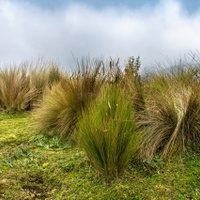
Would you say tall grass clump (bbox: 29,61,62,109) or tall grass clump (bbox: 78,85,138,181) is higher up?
tall grass clump (bbox: 29,61,62,109)

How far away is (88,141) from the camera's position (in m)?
2.35

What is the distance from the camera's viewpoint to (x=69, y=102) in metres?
3.72

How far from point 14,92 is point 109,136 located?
13.8 feet

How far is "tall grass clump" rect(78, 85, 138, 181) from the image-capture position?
225 centimetres

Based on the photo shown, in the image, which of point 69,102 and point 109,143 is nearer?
point 109,143

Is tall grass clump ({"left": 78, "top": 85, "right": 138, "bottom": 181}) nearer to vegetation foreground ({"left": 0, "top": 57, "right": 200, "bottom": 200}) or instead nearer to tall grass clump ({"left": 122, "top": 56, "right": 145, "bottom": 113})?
vegetation foreground ({"left": 0, "top": 57, "right": 200, "bottom": 200})

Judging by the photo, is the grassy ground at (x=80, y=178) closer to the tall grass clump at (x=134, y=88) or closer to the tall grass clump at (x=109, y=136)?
the tall grass clump at (x=109, y=136)

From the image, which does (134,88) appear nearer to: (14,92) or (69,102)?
(69,102)

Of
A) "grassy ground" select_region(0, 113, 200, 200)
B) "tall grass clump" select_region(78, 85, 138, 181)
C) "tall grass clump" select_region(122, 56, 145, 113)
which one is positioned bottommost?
"grassy ground" select_region(0, 113, 200, 200)

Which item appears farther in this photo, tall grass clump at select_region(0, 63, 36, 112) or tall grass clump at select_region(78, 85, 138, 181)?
tall grass clump at select_region(0, 63, 36, 112)

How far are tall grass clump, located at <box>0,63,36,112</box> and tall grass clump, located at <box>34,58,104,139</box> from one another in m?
1.84

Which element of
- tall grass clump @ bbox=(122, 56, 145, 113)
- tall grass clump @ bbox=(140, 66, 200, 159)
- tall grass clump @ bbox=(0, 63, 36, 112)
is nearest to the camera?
tall grass clump @ bbox=(140, 66, 200, 159)

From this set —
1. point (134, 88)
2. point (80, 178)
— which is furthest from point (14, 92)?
point (80, 178)

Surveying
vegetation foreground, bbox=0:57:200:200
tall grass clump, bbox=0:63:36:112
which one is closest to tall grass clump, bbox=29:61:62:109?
tall grass clump, bbox=0:63:36:112
